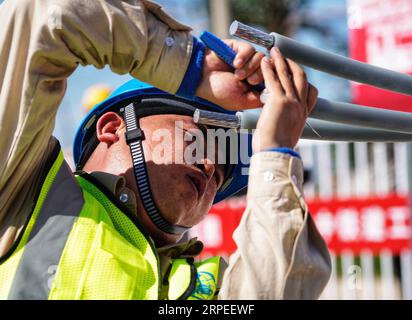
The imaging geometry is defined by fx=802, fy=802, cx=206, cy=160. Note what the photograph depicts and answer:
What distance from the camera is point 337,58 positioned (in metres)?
1.88

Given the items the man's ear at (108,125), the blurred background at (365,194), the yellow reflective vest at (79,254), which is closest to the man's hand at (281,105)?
the yellow reflective vest at (79,254)

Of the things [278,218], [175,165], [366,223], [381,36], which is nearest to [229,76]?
[278,218]

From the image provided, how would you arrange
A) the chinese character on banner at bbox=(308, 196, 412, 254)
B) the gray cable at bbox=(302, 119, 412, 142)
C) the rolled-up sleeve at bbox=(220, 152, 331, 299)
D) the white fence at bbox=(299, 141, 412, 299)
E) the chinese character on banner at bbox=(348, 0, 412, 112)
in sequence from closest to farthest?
the rolled-up sleeve at bbox=(220, 152, 331, 299), the gray cable at bbox=(302, 119, 412, 142), the chinese character on banner at bbox=(348, 0, 412, 112), the chinese character on banner at bbox=(308, 196, 412, 254), the white fence at bbox=(299, 141, 412, 299)

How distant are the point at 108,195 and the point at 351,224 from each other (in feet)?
16.3

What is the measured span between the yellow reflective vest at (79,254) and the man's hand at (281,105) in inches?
17.2

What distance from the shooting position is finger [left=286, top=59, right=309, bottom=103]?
6.18 ft

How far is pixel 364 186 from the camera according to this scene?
7.13 meters

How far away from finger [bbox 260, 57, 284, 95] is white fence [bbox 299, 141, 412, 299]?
5.02m

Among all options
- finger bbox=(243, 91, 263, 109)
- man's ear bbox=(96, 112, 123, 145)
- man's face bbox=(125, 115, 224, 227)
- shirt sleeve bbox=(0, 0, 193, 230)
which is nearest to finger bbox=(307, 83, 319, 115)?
finger bbox=(243, 91, 263, 109)

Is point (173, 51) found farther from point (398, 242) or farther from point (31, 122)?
point (398, 242)

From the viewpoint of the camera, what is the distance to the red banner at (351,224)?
672cm

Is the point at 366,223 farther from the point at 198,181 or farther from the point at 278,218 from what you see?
the point at 278,218

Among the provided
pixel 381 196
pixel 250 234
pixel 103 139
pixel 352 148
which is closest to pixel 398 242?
pixel 381 196

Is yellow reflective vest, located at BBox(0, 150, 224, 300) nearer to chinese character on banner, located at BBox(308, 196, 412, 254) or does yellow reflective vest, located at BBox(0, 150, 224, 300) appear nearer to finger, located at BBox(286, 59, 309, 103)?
finger, located at BBox(286, 59, 309, 103)
